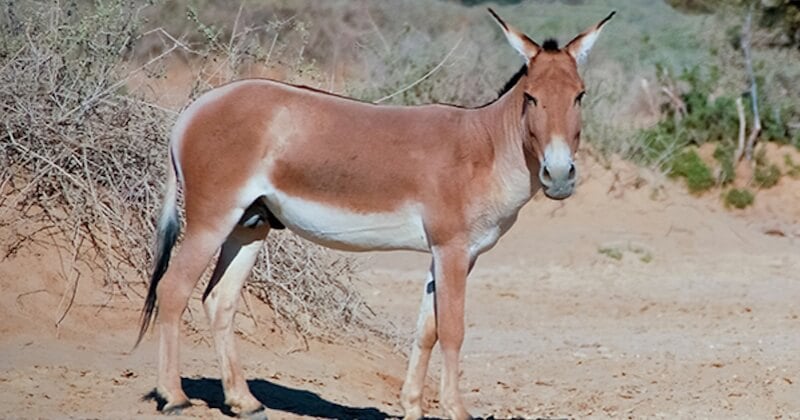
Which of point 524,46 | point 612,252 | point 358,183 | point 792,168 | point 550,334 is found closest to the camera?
point 524,46

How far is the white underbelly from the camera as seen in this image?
8.73 metres

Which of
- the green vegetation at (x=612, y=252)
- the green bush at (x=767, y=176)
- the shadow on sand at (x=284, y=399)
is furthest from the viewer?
the green bush at (x=767, y=176)

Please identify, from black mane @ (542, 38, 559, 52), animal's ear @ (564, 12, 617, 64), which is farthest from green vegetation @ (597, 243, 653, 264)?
black mane @ (542, 38, 559, 52)

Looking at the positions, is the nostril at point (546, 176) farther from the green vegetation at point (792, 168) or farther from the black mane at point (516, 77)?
the green vegetation at point (792, 168)

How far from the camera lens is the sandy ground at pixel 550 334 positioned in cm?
978

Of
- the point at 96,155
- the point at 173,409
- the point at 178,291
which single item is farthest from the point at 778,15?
the point at 173,409

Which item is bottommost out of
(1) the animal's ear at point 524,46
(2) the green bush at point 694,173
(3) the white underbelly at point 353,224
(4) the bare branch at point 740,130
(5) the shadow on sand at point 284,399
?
(5) the shadow on sand at point 284,399

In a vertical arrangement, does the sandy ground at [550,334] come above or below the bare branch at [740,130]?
below

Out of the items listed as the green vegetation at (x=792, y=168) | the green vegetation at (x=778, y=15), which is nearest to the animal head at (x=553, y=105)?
the green vegetation at (x=792, y=168)

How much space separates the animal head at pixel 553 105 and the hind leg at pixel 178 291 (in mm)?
1800

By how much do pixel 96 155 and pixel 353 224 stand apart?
9.52 ft

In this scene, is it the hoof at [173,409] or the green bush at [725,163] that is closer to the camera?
the hoof at [173,409]

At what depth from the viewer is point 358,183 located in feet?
28.9

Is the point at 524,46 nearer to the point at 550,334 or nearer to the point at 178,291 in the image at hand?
the point at 178,291
